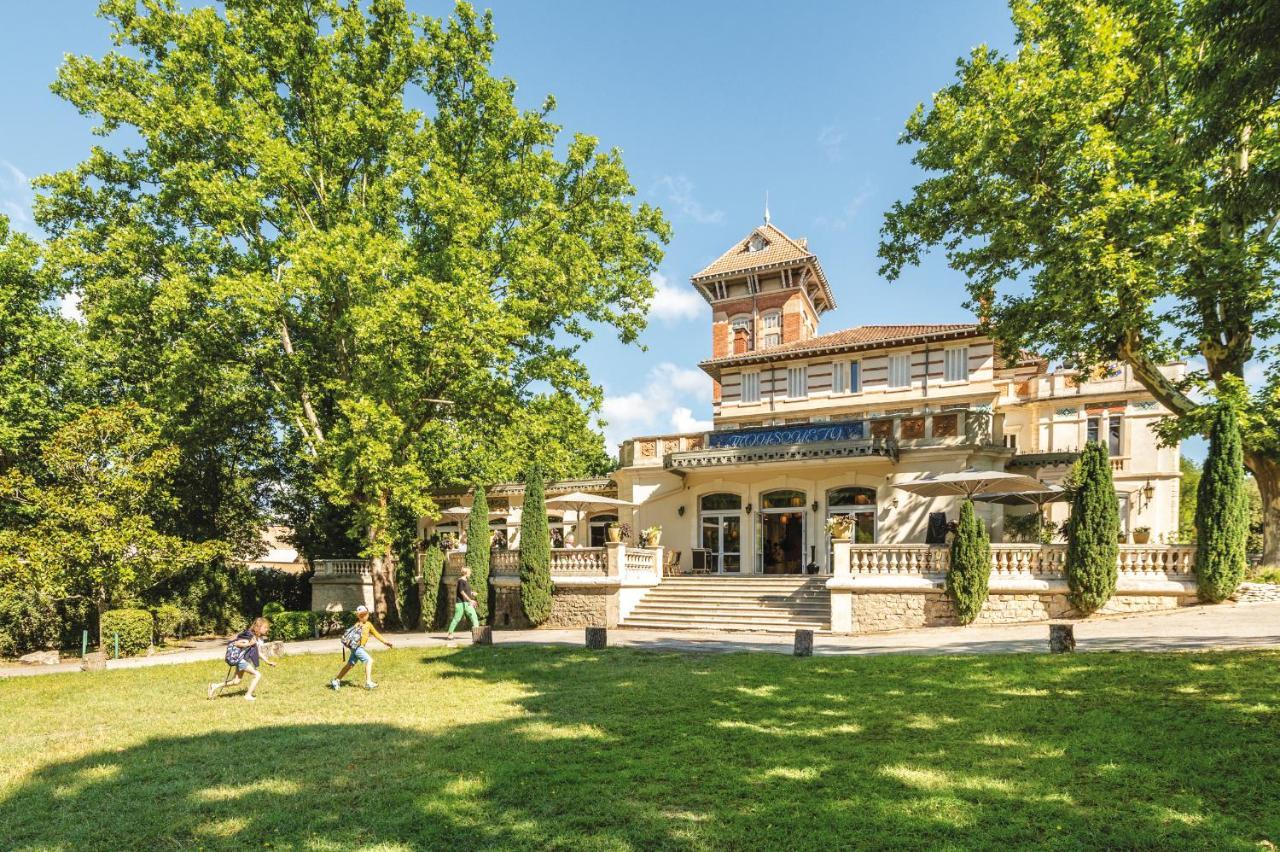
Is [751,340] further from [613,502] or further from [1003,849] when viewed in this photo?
[1003,849]

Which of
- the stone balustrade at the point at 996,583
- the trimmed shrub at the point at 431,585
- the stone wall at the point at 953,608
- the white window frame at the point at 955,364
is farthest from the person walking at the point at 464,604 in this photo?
the white window frame at the point at 955,364

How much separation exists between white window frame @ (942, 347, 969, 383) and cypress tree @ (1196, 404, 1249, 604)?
12250 mm

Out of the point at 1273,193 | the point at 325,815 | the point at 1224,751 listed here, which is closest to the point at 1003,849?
the point at 1224,751

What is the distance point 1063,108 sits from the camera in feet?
52.2

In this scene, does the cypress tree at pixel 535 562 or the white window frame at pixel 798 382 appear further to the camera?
the white window frame at pixel 798 382

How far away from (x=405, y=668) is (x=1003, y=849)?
11.8 m

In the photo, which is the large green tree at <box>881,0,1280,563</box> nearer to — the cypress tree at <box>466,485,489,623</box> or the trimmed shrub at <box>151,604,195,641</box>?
the cypress tree at <box>466,485,489,623</box>

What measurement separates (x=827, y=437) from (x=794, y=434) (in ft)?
3.87

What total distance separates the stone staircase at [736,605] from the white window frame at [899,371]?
35.1ft

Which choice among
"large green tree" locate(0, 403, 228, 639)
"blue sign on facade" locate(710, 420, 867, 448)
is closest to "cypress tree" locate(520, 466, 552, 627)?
"blue sign on facade" locate(710, 420, 867, 448)

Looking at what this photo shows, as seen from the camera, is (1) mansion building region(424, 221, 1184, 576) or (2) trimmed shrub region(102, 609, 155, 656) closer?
(2) trimmed shrub region(102, 609, 155, 656)

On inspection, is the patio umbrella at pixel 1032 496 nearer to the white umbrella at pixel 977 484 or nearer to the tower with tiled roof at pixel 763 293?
the white umbrella at pixel 977 484

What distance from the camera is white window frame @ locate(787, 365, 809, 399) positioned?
29641 mm

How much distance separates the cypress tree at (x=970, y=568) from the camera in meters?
16.3
